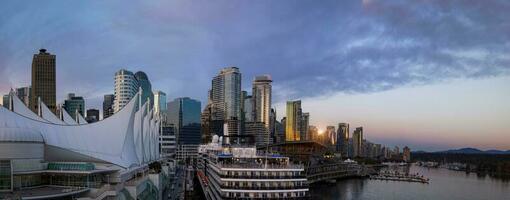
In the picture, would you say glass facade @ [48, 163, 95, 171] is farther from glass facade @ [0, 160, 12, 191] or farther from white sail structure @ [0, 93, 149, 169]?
glass facade @ [0, 160, 12, 191]

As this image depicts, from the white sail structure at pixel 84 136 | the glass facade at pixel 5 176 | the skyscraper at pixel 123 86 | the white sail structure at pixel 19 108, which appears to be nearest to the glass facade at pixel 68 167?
the white sail structure at pixel 84 136

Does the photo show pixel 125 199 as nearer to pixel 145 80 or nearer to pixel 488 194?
pixel 488 194

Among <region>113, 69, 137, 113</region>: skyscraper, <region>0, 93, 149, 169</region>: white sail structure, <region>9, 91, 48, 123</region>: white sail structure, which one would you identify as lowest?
<region>0, 93, 149, 169</region>: white sail structure

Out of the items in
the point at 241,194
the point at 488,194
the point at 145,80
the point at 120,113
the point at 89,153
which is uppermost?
the point at 145,80

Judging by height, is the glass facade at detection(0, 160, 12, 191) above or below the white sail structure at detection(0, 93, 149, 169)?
below

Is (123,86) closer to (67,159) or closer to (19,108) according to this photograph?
(19,108)

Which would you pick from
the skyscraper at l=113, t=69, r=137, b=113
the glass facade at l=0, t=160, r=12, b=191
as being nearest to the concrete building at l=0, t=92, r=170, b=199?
the glass facade at l=0, t=160, r=12, b=191

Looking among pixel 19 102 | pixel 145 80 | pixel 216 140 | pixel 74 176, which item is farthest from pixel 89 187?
pixel 145 80

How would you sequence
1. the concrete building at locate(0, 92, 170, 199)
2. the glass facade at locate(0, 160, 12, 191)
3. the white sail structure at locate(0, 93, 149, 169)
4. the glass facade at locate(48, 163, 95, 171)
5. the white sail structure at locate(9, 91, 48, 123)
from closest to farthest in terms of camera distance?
the glass facade at locate(0, 160, 12, 191) < the concrete building at locate(0, 92, 170, 199) < the glass facade at locate(48, 163, 95, 171) < the white sail structure at locate(0, 93, 149, 169) < the white sail structure at locate(9, 91, 48, 123)
